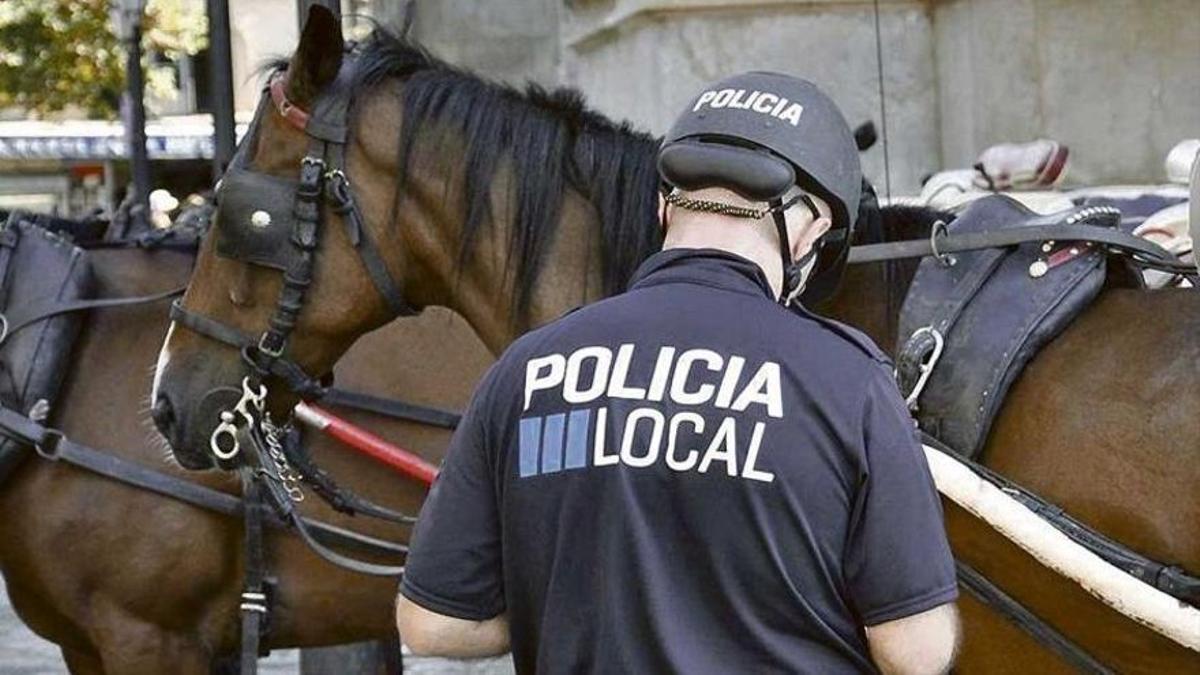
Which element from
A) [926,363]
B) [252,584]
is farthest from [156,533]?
[926,363]

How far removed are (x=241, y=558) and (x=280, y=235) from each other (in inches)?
47.1

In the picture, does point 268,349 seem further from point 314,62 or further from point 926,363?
point 926,363

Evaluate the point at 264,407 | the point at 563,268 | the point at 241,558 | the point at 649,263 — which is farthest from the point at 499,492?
the point at 241,558

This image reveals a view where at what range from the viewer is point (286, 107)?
3973mm

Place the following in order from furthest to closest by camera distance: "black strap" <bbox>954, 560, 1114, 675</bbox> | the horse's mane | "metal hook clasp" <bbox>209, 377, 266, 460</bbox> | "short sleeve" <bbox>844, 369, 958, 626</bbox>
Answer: "metal hook clasp" <bbox>209, 377, 266, 460</bbox>
the horse's mane
"black strap" <bbox>954, 560, 1114, 675</bbox>
"short sleeve" <bbox>844, 369, 958, 626</bbox>

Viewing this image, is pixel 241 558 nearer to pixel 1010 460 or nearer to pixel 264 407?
pixel 264 407

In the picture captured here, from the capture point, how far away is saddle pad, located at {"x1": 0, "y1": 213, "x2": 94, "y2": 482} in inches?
192

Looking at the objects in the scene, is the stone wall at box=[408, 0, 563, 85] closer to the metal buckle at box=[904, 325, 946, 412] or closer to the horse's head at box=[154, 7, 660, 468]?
the horse's head at box=[154, 7, 660, 468]

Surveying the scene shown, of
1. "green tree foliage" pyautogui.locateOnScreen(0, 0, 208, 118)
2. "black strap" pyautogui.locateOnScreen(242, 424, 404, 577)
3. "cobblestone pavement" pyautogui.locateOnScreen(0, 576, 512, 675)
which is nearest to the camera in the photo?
"black strap" pyautogui.locateOnScreen(242, 424, 404, 577)

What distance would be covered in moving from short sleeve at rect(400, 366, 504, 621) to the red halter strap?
5.82 feet

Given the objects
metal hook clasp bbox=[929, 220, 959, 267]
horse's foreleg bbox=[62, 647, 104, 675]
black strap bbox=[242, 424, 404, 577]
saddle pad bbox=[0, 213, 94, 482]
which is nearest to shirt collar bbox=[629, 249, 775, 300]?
metal hook clasp bbox=[929, 220, 959, 267]

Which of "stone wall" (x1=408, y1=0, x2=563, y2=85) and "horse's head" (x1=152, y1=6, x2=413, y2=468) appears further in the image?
"stone wall" (x1=408, y1=0, x2=563, y2=85)

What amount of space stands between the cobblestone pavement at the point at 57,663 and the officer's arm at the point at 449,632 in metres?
5.01

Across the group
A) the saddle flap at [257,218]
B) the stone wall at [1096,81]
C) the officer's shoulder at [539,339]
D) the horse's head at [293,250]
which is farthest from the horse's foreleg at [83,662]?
the stone wall at [1096,81]
